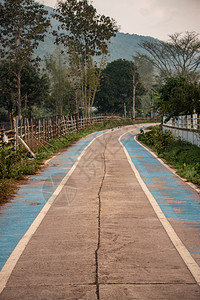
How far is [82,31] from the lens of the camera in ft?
169

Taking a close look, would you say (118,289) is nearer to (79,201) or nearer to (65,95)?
(79,201)

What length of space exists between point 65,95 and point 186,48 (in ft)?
121

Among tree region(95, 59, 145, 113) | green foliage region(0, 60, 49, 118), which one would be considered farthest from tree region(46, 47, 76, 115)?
green foliage region(0, 60, 49, 118)

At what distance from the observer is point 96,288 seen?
4762mm

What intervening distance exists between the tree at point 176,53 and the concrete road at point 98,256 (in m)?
42.4

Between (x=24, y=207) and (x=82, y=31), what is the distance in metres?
45.1

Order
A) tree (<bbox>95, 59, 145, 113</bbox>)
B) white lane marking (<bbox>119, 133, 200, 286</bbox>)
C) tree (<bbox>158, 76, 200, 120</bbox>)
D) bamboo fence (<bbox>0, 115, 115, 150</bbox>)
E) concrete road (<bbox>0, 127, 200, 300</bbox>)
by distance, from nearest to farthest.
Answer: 1. concrete road (<bbox>0, 127, 200, 300</bbox>)
2. white lane marking (<bbox>119, 133, 200, 286</bbox>)
3. bamboo fence (<bbox>0, 115, 115, 150</bbox>)
4. tree (<bbox>158, 76, 200, 120</bbox>)
5. tree (<bbox>95, 59, 145, 113</bbox>)

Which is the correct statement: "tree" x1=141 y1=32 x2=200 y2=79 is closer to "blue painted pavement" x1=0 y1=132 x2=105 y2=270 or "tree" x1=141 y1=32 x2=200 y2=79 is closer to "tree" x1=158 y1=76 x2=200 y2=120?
"tree" x1=158 y1=76 x2=200 y2=120

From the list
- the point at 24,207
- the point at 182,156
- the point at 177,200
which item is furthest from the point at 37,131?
the point at 177,200

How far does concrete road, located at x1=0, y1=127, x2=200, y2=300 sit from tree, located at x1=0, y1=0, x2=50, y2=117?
38338 mm

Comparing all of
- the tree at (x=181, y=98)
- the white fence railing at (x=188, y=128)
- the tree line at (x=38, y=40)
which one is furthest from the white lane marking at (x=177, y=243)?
the tree line at (x=38, y=40)

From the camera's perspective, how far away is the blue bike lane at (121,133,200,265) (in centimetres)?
697

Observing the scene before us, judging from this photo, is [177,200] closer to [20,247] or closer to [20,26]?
[20,247]

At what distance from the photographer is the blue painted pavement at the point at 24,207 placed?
22.3 ft
